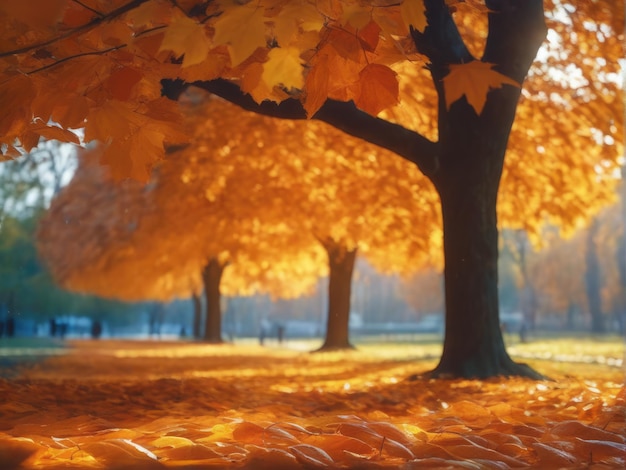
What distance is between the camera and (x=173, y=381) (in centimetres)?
705

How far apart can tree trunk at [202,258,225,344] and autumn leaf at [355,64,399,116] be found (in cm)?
2492

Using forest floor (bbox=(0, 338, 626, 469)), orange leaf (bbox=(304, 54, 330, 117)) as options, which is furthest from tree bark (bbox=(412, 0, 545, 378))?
orange leaf (bbox=(304, 54, 330, 117))

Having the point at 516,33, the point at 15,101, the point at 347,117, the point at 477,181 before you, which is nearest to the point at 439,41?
the point at 347,117

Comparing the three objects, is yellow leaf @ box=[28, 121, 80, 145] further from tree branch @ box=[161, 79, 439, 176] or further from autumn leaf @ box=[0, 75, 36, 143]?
tree branch @ box=[161, 79, 439, 176]

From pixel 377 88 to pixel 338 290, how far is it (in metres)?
16.9

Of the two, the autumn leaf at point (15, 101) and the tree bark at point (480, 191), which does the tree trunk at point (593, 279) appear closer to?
the tree bark at point (480, 191)

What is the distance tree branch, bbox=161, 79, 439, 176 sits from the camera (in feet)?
19.3

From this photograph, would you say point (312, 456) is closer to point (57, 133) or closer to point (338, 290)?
point (57, 133)

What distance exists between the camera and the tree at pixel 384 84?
275cm

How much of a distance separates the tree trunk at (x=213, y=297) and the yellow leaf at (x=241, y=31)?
2561 cm

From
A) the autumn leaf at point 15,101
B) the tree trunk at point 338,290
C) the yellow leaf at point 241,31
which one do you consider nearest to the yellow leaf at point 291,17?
the yellow leaf at point 241,31

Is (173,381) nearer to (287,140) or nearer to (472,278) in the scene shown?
(472,278)

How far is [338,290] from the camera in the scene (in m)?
20.0

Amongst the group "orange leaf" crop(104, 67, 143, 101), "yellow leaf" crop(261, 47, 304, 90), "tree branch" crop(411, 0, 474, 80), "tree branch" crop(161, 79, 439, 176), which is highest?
"tree branch" crop(411, 0, 474, 80)
